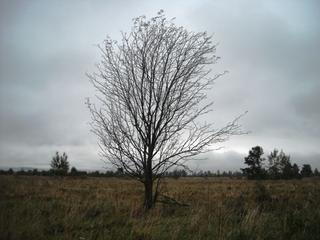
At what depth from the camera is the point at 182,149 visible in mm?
7941

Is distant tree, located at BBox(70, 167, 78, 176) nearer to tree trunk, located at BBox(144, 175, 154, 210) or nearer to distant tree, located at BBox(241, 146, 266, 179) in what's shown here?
distant tree, located at BBox(241, 146, 266, 179)

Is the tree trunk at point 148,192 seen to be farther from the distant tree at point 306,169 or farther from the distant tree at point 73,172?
the distant tree at point 306,169

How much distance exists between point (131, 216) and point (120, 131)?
212 centimetres

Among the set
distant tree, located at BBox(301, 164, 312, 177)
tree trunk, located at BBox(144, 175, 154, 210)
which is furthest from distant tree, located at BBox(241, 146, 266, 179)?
tree trunk, located at BBox(144, 175, 154, 210)

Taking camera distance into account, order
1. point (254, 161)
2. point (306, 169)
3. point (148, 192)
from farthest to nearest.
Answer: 1. point (306, 169)
2. point (254, 161)
3. point (148, 192)

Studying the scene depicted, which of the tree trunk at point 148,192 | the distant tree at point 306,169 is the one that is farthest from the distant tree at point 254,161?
the tree trunk at point 148,192

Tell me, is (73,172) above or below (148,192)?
above

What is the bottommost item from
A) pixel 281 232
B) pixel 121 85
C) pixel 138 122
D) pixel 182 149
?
pixel 281 232

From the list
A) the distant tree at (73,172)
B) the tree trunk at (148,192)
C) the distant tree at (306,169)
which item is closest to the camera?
the tree trunk at (148,192)

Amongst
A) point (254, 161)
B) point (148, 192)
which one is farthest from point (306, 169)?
point (148, 192)

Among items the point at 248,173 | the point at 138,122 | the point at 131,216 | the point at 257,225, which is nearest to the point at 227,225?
the point at 257,225

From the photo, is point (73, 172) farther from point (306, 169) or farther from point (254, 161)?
point (306, 169)

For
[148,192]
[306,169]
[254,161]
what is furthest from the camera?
[306,169]

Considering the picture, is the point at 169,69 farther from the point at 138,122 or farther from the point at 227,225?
the point at 227,225
